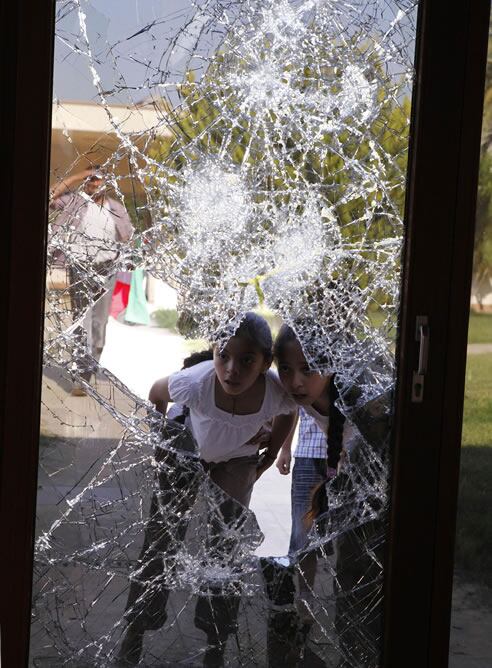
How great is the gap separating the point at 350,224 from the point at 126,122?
0.56 metres

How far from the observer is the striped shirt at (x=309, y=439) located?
2.32 metres

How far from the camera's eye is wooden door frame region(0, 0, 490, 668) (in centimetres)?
218

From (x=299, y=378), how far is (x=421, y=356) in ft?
0.94

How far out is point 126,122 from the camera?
2221mm

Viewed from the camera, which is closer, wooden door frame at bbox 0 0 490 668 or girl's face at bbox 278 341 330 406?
wooden door frame at bbox 0 0 490 668

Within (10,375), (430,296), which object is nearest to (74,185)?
(10,375)

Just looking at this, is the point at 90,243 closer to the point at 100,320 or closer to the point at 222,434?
the point at 100,320

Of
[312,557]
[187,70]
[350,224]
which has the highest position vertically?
[187,70]

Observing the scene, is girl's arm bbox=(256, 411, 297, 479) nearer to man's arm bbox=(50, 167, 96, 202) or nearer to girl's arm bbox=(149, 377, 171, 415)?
girl's arm bbox=(149, 377, 171, 415)

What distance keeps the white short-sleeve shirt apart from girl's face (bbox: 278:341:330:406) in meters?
0.02

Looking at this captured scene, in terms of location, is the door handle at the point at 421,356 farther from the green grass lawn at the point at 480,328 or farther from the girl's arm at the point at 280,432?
the girl's arm at the point at 280,432

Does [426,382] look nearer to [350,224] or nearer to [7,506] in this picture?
[350,224]

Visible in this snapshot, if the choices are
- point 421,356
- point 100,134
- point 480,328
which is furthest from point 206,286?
point 480,328

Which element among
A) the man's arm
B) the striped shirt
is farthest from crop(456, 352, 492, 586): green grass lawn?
the man's arm
